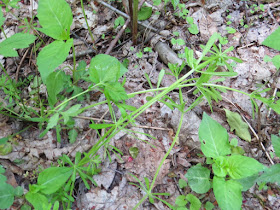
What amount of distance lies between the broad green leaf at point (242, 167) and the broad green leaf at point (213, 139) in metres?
0.12

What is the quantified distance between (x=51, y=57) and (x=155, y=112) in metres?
1.27

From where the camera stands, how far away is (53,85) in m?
2.04

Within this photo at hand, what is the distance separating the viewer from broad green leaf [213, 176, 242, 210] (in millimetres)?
1553

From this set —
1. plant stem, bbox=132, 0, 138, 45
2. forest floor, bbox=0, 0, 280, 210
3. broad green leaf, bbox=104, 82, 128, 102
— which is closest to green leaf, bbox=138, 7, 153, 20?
forest floor, bbox=0, 0, 280, 210

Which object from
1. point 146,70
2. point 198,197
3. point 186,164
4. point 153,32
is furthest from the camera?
→ point 153,32

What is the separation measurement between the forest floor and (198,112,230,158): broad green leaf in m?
0.33

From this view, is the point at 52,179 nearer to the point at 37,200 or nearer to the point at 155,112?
the point at 37,200

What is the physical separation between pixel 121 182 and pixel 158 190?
0.37m

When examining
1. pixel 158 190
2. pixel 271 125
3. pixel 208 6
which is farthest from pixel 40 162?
pixel 208 6

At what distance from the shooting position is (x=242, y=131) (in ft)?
7.28

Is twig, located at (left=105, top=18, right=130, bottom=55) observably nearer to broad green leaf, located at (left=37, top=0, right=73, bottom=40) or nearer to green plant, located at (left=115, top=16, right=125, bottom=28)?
green plant, located at (left=115, top=16, right=125, bottom=28)

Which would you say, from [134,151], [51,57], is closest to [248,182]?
[134,151]

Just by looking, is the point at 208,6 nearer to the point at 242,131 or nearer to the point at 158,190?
the point at 242,131

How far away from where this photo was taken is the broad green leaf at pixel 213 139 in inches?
70.9
